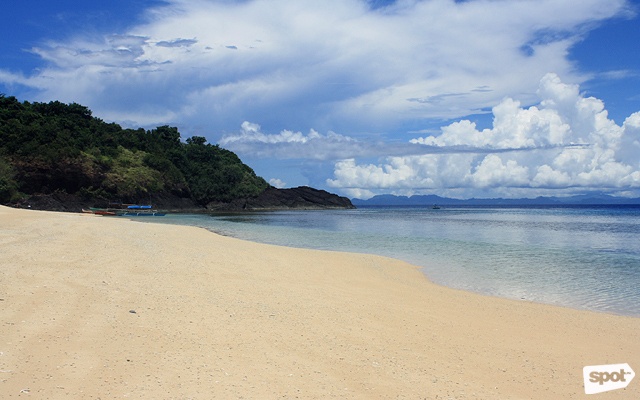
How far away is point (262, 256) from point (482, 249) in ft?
43.1

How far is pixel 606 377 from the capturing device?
628 cm

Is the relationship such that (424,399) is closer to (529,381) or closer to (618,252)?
(529,381)

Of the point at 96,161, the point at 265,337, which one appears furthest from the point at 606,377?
the point at 96,161

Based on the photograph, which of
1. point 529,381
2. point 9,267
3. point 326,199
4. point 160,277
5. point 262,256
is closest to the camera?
point 529,381

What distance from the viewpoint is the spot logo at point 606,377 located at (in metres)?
5.82

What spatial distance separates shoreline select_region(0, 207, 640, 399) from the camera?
485 cm

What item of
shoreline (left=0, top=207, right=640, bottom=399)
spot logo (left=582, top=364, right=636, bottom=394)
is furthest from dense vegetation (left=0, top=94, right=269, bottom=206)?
spot logo (left=582, top=364, right=636, bottom=394)

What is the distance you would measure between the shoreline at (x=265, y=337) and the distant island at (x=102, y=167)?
57449 millimetres

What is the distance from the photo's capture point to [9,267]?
Answer: 9016 mm

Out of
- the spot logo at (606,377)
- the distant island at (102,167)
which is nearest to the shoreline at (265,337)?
the spot logo at (606,377)

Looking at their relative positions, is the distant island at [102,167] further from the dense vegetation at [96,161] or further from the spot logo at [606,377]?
the spot logo at [606,377]

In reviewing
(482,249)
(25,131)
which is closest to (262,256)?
(482,249)

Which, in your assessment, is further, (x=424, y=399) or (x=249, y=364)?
(x=249, y=364)

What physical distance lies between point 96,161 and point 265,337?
8283cm
